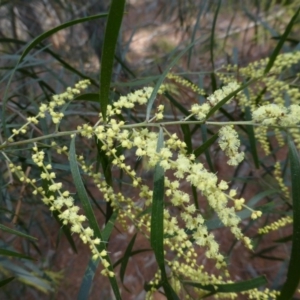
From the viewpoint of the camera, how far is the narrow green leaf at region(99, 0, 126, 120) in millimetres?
639

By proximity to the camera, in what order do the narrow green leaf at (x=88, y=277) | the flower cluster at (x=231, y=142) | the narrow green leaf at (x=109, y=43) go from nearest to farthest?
the narrow green leaf at (x=109, y=43) → the flower cluster at (x=231, y=142) → the narrow green leaf at (x=88, y=277)

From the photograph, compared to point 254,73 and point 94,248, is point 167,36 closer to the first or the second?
point 254,73

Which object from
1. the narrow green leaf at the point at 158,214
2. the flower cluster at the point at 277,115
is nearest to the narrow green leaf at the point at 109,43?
the narrow green leaf at the point at 158,214

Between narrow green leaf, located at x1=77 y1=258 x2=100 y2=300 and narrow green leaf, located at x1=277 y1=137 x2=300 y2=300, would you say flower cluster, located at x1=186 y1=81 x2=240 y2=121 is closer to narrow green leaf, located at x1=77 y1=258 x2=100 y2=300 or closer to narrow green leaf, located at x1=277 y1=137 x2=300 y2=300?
narrow green leaf, located at x1=277 y1=137 x2=300 y2=300

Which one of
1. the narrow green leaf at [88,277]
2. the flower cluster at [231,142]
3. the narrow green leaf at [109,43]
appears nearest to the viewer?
the narrow green leaf at [109,43]

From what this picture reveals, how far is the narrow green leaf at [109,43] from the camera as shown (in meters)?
0.64

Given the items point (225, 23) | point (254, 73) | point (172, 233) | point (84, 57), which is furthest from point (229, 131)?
point (225, 23)

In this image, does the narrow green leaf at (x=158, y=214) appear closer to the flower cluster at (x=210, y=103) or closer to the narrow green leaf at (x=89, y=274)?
the flower cluster at (x=210, y=103)

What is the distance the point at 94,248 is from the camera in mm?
738

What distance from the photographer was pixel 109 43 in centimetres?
69

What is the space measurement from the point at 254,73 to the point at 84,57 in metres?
2.19

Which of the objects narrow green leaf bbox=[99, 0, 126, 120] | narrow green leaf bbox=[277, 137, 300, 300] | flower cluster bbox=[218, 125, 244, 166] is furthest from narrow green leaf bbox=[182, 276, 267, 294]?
narrow green leaf bbox=[99, 0, 126, 120]

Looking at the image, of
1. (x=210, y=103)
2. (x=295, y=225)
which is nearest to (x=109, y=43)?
(x=210, y=103)

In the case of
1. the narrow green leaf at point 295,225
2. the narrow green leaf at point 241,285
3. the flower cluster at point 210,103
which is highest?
A: the flower cluster at point 210,103
